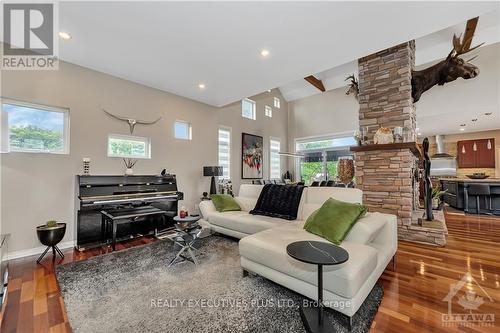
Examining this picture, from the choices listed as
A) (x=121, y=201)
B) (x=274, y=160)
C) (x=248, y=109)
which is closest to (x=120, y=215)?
(x=121, y=201)

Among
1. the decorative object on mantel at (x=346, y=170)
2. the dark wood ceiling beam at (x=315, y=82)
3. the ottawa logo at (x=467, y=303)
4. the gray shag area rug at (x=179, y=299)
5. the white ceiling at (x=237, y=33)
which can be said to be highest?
the dark wood ceiling beam at (x=315, y=82)

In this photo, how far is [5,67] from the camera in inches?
121

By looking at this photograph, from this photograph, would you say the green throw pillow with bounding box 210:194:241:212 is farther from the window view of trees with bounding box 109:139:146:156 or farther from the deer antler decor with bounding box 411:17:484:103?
the deer antler decor with bounding box 411:17:484:103

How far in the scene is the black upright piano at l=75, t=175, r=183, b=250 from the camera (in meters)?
3.37

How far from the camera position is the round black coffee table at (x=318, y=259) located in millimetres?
1435

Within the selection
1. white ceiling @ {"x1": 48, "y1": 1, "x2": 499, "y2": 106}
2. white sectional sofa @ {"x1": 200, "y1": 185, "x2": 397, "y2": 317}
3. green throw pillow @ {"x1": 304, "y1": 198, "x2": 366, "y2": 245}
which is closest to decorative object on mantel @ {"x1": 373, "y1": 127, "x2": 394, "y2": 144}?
white ceiling @ {"x1": 48, "y1": 1, "x2": 499, "y2": 106}

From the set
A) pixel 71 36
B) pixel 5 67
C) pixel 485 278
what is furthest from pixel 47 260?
pixel 485 278

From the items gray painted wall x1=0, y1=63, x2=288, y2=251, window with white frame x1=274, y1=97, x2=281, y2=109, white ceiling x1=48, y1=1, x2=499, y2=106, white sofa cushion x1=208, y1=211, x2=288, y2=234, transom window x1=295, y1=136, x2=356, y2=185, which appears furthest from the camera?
window with white frame x1=274, y1=97, x2=281, y2=109

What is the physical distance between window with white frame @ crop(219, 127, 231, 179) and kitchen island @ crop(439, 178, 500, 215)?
261 inches

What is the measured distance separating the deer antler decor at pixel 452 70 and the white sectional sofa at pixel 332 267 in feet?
10.4

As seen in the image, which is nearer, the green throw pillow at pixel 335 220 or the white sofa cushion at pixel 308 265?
the white sofa cushion at pixel 308 265

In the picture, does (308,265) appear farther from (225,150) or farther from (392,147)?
(225,150)

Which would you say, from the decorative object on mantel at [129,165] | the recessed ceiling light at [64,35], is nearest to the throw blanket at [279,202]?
the decorative object on mantel at [129,165]

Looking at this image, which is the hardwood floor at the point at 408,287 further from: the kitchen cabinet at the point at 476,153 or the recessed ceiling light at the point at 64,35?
the kitchen cabinet at the point at 476,153
